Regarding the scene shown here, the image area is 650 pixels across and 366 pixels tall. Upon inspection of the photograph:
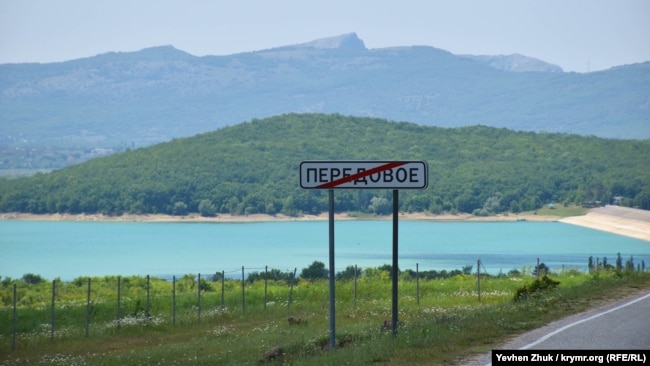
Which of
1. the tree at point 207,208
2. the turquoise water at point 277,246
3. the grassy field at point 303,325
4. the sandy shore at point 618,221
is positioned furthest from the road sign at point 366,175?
the tree at point 207,208

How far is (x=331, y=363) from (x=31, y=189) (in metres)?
161

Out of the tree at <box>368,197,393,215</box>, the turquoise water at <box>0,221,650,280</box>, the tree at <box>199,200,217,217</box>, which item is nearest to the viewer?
the turquoise water at <box>0,221,650,280</box>

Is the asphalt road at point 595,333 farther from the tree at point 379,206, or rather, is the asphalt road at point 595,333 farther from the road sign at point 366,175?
the tree at point 379,206

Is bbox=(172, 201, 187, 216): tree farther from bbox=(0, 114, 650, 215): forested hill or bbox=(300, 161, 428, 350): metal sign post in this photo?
bbox=(300, 161, 428, 350): metal sign post

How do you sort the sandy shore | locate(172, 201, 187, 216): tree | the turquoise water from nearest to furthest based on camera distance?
1. the turquoise water
2. the sandy shore
3. locate(172, 201, 187, 216): tree

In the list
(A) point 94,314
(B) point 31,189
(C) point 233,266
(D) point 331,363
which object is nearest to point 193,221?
(B) point 31,189

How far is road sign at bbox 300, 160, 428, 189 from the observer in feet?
48.7

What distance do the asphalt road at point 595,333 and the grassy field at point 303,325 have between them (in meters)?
0.39

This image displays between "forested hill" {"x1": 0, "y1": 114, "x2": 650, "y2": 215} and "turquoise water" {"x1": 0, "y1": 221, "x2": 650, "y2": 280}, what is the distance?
130 inches

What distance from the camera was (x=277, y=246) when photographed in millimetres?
124000

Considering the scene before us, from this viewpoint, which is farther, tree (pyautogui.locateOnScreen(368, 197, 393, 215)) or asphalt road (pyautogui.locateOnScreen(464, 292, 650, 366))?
tree (pyautogui.locateOnScreen(368, 197, 393, 215))

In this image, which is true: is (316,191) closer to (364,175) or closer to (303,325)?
(303,325)

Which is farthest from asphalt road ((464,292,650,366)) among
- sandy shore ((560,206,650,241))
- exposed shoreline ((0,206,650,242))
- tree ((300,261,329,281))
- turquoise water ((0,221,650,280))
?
exposed shoreline ((0,206,650,242))

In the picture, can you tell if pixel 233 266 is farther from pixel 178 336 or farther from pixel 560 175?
pixel 560 175
